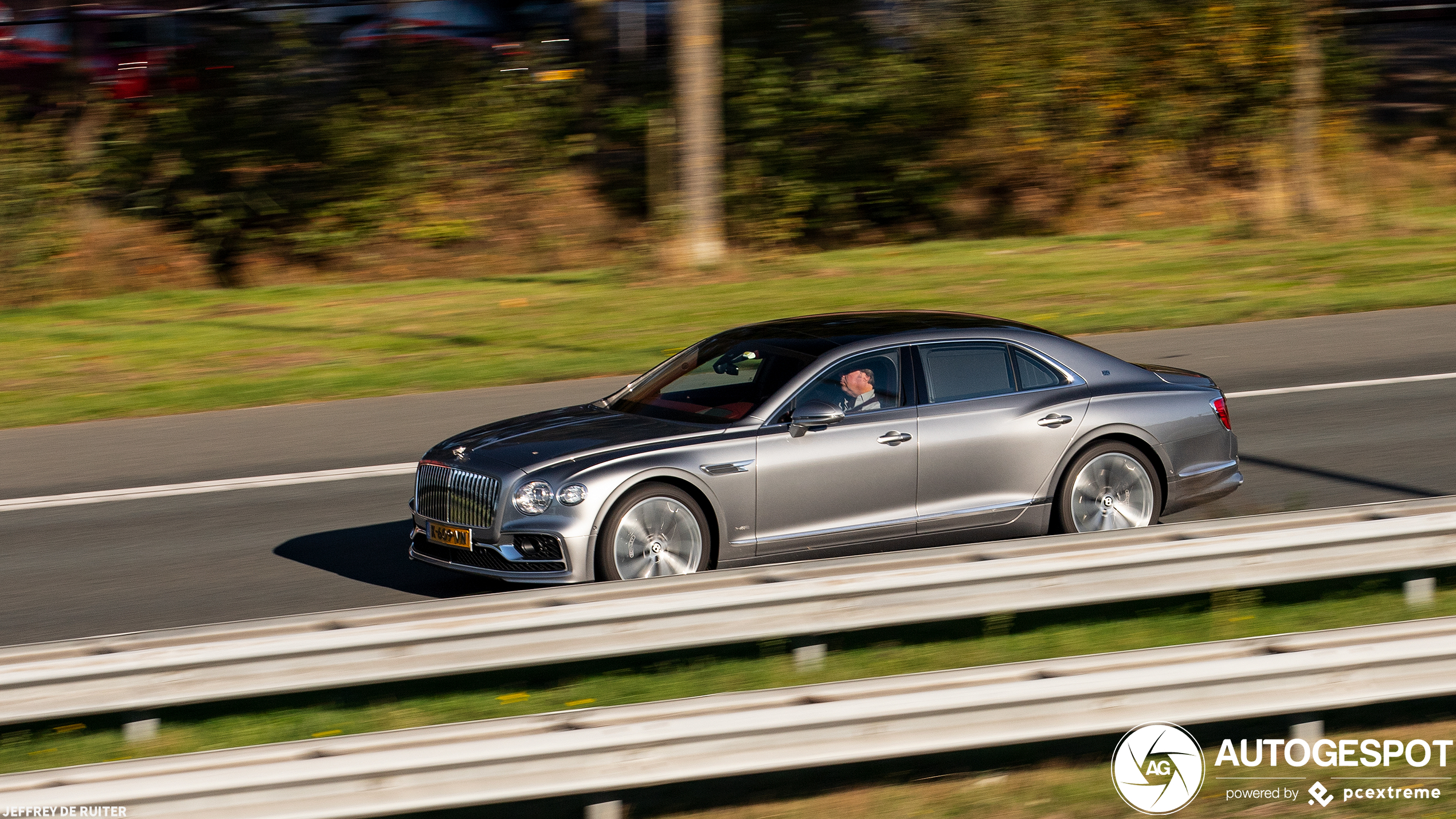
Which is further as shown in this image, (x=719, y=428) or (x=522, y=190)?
(x=522, y=190)

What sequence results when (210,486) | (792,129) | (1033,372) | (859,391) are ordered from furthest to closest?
1. (792,129)
2. (210,486)
3. (1033,372)
4. (859,391)

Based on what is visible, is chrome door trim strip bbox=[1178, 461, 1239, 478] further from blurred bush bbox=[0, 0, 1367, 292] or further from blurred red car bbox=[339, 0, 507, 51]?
blurred red car bbox=[339, 0, 507, 51]

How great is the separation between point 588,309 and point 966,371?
10600 millimetres

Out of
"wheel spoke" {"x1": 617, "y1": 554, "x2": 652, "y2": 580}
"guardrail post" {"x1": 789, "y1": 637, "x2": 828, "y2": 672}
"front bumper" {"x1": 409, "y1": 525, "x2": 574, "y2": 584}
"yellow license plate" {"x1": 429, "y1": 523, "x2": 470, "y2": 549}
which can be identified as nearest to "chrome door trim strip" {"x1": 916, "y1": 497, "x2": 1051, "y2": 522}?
"wheel spoke" {"x1": 617, "y1": 554, "x2": 652, "y2": 580}

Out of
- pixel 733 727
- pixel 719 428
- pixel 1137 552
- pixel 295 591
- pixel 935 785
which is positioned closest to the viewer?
pixel 733 727

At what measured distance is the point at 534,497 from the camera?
24.2 feet

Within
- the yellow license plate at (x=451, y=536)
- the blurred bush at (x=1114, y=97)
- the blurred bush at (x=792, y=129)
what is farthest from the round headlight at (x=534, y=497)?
the blurred bush at (x=1114, y=97)

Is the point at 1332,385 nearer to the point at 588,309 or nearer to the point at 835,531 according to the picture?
the point at 835,531

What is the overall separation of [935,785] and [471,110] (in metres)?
22.3

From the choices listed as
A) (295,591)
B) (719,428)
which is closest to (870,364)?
(719,428)

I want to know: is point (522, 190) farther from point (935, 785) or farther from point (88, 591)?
point (935, 785)

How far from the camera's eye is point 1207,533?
674 centimetres

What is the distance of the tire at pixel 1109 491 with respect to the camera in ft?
27.4

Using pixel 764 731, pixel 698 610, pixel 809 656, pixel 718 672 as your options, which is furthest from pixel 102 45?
pixel 764 731
